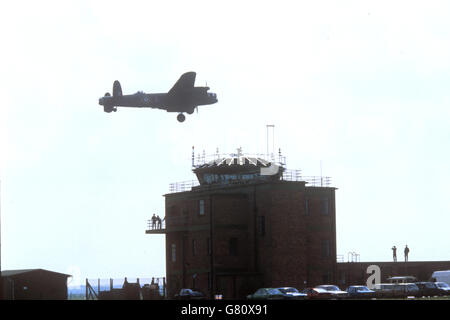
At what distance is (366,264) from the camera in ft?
275

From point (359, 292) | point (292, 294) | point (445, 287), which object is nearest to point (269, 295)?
point (292, 294)

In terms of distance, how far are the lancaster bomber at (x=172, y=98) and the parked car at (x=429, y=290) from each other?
23387 millimetres

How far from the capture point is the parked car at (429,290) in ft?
229

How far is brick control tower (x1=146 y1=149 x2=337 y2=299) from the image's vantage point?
73.2 meters

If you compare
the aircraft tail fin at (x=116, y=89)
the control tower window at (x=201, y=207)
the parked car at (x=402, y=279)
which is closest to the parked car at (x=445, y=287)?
the parked car at (x=402, y=279)

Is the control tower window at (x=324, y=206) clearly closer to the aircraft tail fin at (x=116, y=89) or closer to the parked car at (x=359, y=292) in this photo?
the parked car at (x=359, y=292)

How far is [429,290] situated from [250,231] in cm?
1555

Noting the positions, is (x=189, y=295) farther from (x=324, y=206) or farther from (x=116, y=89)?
(x=116, y=89)

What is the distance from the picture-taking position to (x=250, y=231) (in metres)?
75.4

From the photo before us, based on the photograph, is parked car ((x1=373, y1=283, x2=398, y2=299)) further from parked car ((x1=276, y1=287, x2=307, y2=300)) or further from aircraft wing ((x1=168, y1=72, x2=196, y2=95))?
aircraft wing ((x1=168, y1=72, x2=196, y2=95))
